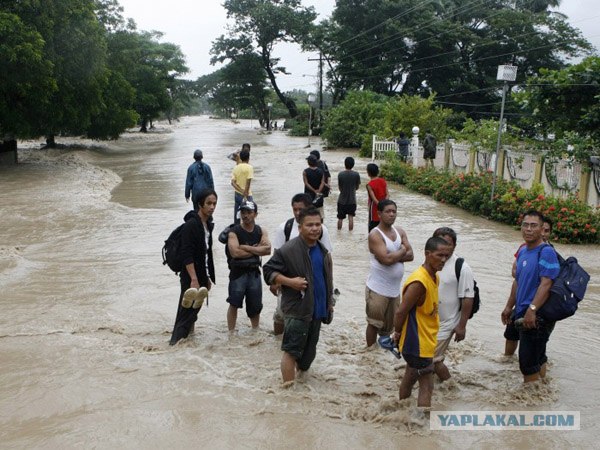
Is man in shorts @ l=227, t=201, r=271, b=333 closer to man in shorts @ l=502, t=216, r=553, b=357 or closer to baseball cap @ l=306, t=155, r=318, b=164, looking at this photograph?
man in shorts @ l=502, t=216, r=553, b=357

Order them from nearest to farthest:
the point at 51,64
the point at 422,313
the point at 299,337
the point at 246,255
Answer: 1. the point at 422,313
2. the point at 299,337
3. the point at 246,255
4. the point at 51,64

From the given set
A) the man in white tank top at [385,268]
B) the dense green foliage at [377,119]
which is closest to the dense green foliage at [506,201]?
the man in white tank top at [385,268]

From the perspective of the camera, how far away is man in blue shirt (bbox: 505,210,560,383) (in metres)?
4.60

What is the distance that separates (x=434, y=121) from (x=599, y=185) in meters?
15.2

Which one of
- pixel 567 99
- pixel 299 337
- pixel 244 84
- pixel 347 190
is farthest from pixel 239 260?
pixel 244 84

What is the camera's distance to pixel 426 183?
1836 cm

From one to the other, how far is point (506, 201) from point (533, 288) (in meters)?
9.36

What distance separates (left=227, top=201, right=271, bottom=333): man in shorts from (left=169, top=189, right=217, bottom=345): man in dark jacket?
0.75 ft

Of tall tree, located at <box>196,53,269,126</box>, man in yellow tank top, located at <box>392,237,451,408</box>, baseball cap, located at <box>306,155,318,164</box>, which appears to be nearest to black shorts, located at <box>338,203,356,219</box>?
baseball cap, located at <box>306,155,318,164</box>

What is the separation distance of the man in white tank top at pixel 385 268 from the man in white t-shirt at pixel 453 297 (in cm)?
74

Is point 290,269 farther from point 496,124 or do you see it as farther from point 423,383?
point 496,124

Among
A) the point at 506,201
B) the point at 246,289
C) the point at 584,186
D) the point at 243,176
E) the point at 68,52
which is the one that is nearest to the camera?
the point at 246,289
